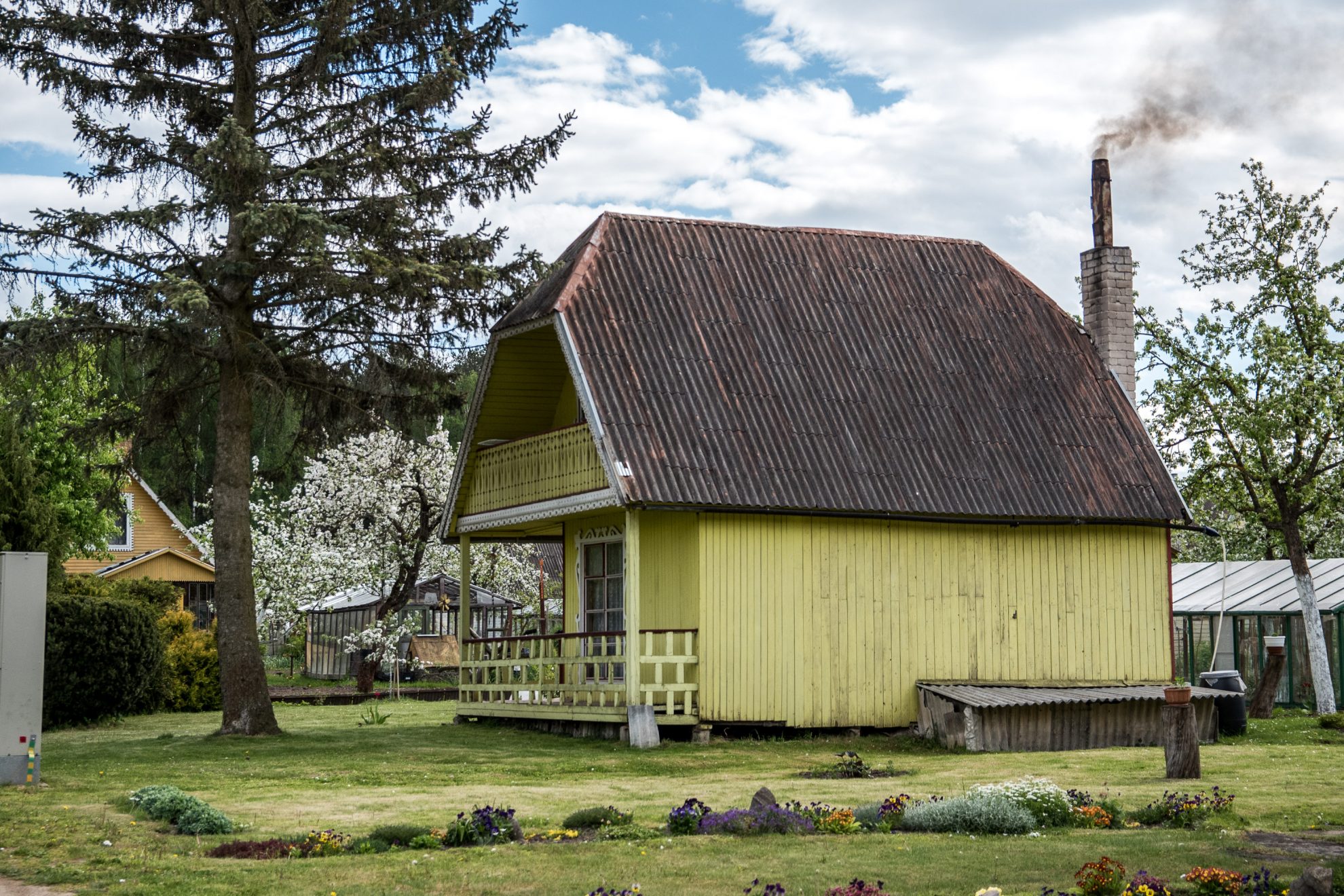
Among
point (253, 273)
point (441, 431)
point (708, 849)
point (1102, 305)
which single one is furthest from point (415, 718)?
point (708, 849)

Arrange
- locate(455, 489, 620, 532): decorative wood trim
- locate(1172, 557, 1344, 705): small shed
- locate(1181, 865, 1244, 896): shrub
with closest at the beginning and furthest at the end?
locate(1181, 865, 1244, 896): shrub
locate(455, 489, 620, 532): decorative wood trim
locate(1172, 557, 1344, 705): small shed

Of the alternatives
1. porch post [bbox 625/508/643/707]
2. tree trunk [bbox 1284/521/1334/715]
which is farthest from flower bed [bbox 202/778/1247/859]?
tree trunk [bbox 1284/521/1334/715]

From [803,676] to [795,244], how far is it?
7.45 meters

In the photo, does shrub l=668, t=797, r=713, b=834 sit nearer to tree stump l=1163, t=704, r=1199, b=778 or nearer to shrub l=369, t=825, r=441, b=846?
shrub l=369, t=825, r=441, b=846

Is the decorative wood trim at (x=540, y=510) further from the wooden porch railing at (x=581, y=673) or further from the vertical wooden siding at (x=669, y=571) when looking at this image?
the wooden porch railing at (x=581, y=673)

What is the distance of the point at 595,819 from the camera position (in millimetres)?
11820

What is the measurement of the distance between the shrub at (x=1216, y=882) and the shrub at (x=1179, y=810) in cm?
325

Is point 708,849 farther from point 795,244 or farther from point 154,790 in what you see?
point 795,244

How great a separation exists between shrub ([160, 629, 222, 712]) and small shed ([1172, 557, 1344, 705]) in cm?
1899

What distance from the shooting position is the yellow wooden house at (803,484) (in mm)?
20781

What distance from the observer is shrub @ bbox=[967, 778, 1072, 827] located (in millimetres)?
12008

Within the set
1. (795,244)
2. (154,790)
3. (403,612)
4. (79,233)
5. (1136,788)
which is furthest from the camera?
(403,612)

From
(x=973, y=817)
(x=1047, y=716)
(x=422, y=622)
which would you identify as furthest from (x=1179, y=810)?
(x=422, y=622)

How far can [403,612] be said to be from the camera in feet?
131
